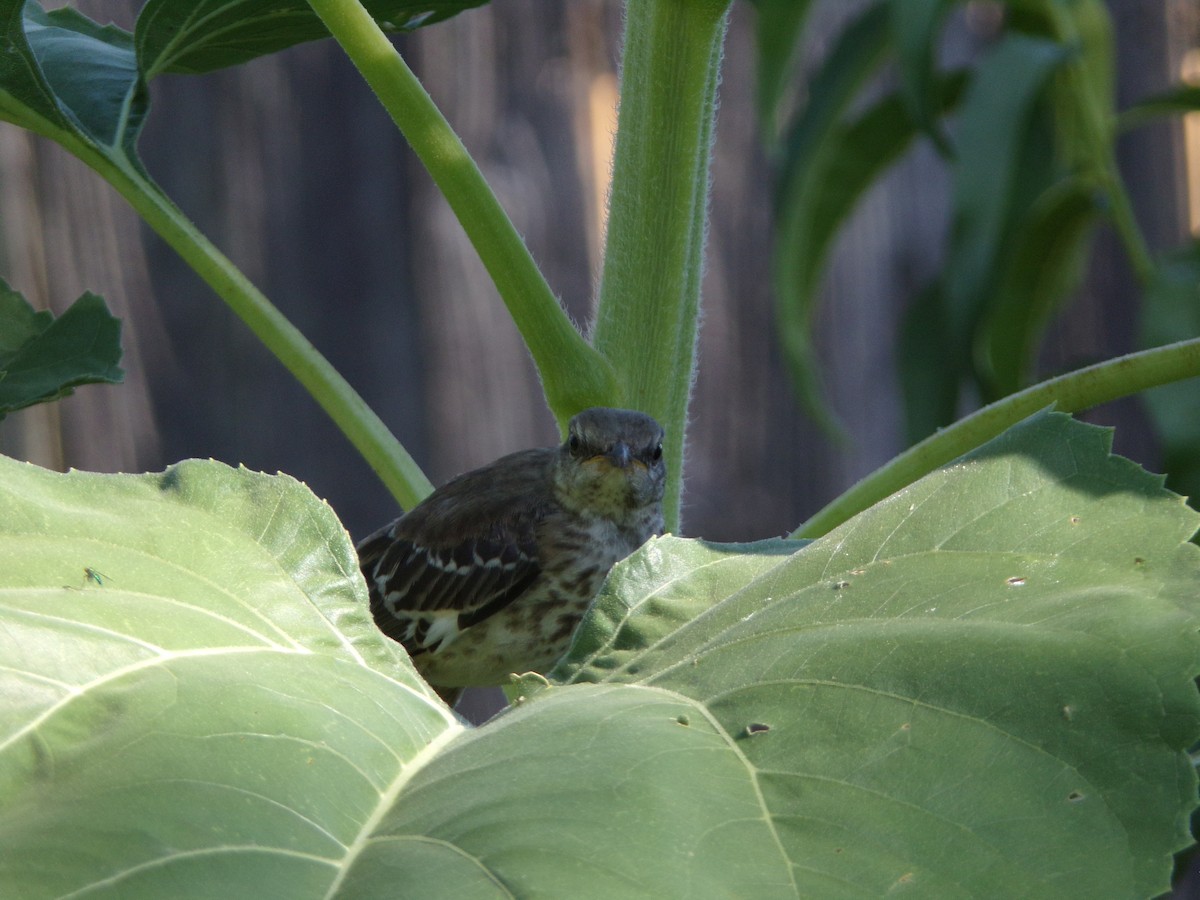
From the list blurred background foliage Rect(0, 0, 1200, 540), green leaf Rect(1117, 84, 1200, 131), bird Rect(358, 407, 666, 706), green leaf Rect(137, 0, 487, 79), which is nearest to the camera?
green leaf Rect(137, 0, 487, 79)

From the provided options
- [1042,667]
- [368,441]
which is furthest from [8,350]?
[1042,667]

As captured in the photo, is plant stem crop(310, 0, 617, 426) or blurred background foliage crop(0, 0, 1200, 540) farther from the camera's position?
blurred background foliage crop(0, 0, 1200, 540)

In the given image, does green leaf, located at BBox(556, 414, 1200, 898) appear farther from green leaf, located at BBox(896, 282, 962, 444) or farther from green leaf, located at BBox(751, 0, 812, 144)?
green leaf, located at BBox(896, 282, 962, 444)

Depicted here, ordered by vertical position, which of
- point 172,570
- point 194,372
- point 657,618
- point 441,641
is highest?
point 172,570

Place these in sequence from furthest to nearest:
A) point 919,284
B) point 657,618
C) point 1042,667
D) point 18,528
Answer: point 919,284, point 657,618, point 18,528, point 1042,667

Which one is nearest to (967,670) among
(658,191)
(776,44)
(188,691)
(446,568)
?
(188,691)

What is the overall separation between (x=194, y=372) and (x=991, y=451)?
2.81 m

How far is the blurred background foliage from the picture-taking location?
127 inches

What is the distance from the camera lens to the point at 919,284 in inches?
185

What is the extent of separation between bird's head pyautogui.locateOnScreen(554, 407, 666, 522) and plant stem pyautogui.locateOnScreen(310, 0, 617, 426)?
63 centimetres

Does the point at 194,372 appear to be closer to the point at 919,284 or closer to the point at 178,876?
the point at 919,284

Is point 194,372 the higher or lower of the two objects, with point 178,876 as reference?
lower

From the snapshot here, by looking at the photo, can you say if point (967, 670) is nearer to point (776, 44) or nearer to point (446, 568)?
point (446, 568)

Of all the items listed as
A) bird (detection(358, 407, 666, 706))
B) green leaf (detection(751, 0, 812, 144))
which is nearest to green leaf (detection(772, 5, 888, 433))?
green leaf (detection(751, 0, 812, 144))
